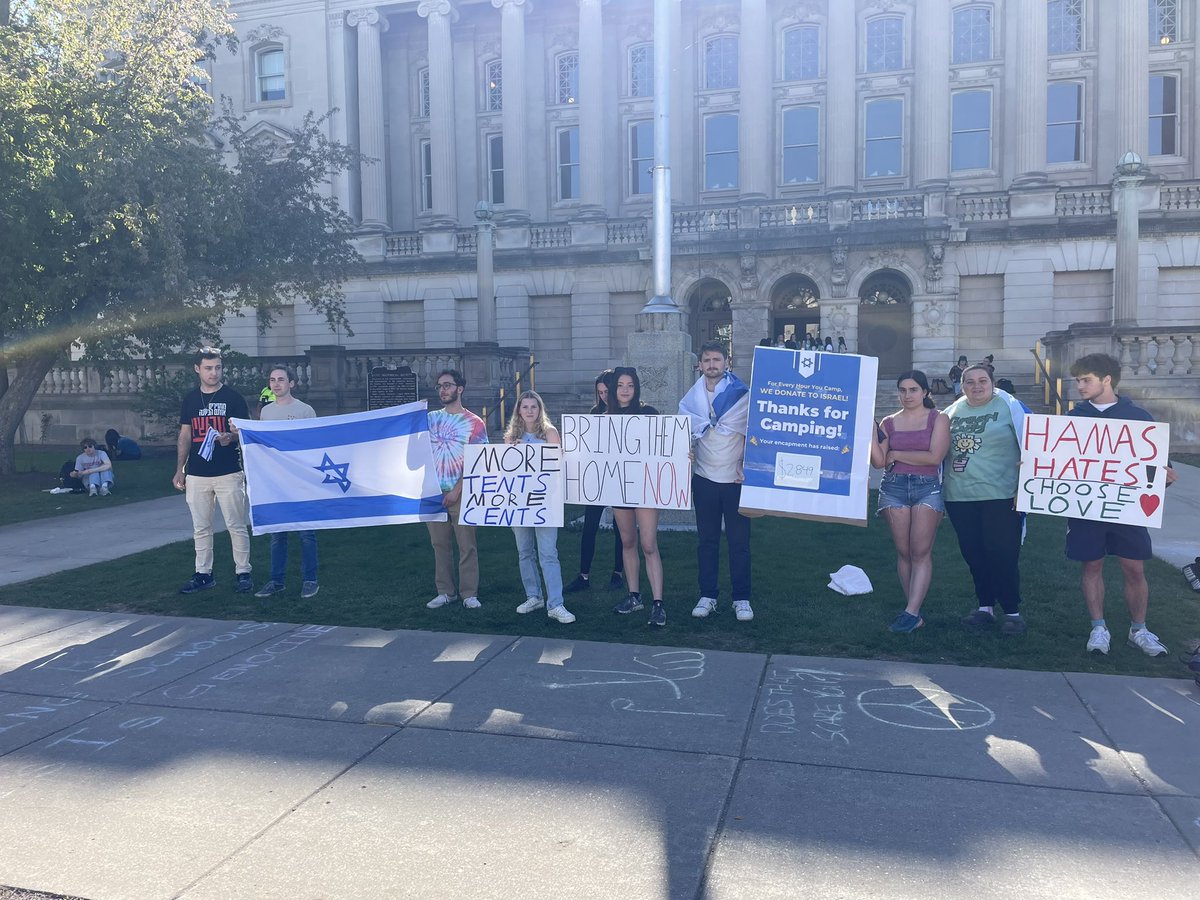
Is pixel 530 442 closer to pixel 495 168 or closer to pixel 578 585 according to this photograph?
pixel 578 585

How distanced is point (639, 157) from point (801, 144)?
5.93 meters

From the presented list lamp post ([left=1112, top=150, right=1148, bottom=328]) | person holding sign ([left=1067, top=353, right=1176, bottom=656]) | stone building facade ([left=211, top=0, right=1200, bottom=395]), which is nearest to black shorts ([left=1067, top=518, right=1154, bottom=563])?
person holding sign ([left=1067, top=353, right=1176, bottom=656])

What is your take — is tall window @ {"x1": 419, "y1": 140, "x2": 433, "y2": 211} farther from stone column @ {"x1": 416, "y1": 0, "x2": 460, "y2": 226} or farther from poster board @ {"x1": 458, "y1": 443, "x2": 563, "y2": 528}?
poster board @ {"x1": 458, "y1": 443, "x2": 563, "y2": 528}

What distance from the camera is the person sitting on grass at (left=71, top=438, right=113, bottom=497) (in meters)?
16.5

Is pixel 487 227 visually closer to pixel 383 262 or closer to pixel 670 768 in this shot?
pixel 383 262

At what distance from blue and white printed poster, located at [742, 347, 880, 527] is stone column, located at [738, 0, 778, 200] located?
87.4ft

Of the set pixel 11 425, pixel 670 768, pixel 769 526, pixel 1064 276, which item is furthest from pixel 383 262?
pixel 670 768

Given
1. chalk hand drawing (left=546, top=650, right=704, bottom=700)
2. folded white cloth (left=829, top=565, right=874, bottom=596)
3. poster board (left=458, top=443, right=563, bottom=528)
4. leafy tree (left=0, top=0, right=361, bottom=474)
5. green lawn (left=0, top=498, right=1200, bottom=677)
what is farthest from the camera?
leafy tree (left=0, top=0, right=361, bottom=474)

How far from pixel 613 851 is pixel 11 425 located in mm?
18928

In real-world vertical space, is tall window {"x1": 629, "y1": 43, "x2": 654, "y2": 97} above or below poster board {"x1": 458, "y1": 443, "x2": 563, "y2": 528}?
above

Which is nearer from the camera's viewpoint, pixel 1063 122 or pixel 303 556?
pixel 303 556

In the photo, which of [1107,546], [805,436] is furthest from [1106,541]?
[805,436]

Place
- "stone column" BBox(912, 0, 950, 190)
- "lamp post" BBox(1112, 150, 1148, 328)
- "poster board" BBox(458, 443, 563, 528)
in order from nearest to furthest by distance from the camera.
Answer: "poster board" BBox(458, 443, 563, 528)
"lamp post" BBox(1112, 150, 1148, 328)
"stone column" BBox(912, 0, 950, 190)

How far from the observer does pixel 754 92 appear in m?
32.8
